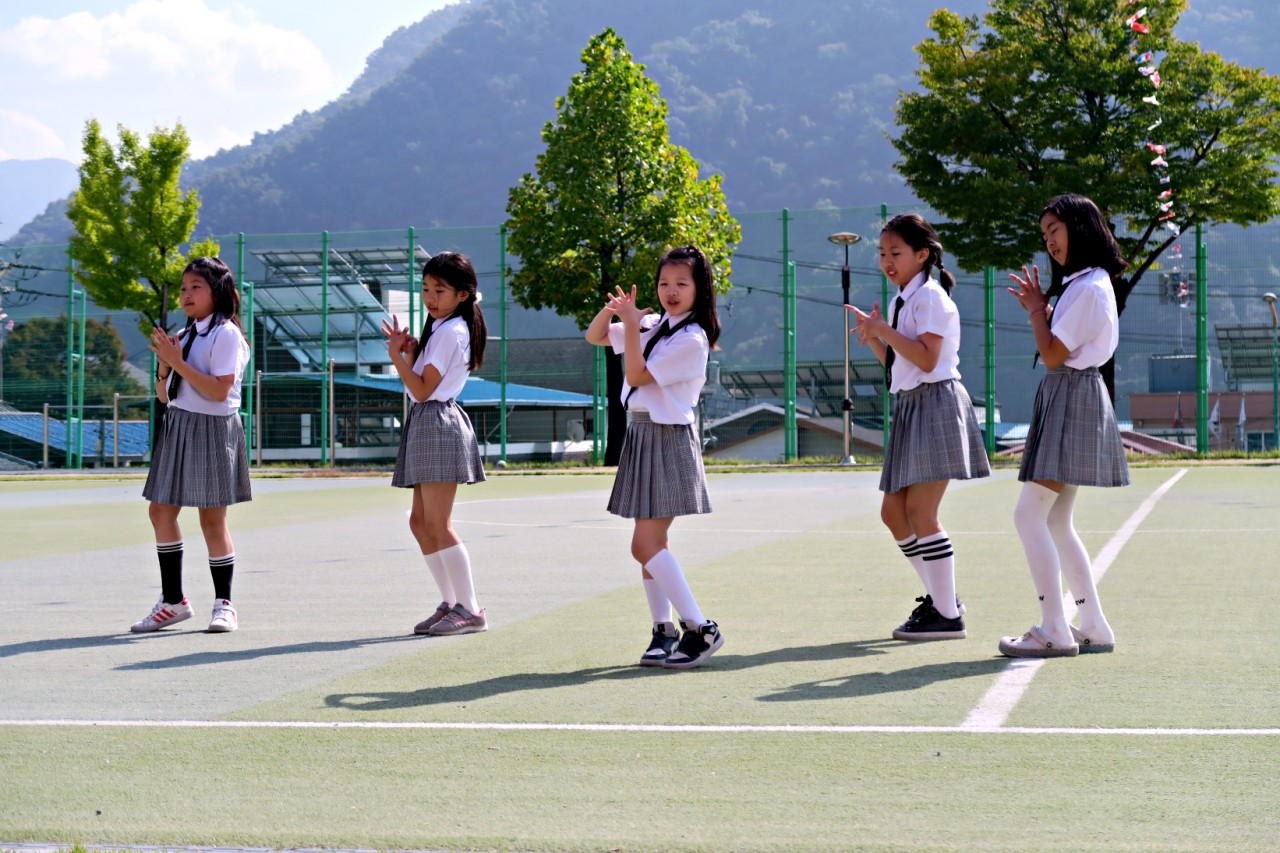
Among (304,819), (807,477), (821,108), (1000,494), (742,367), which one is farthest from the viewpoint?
(821,108)

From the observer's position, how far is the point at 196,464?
7.11 meters

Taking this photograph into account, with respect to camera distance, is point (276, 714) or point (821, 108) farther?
point (821, 108)

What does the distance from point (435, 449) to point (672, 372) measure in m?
1.42

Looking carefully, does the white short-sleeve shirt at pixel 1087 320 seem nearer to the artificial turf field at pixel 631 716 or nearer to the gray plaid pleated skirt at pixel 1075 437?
the gray plaid pleated skirt at pixel 1075 437

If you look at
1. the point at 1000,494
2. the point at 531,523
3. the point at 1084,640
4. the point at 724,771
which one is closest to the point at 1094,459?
the point at 1084,640

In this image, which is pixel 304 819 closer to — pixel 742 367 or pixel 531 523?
pixel 531 523

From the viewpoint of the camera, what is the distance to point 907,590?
828cm

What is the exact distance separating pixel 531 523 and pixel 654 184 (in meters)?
17.8

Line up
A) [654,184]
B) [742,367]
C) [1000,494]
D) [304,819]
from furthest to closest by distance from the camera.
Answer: [742,367] → [654,184] → [1000,494] → [304,819]

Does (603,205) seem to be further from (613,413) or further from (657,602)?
(657,602)

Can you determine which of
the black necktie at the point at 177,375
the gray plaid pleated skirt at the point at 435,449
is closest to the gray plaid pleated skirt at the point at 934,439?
the gray plaid pleated skirt at the point at 435,449

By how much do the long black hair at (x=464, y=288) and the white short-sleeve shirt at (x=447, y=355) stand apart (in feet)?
0.19

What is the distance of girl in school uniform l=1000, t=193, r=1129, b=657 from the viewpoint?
5.82 meters

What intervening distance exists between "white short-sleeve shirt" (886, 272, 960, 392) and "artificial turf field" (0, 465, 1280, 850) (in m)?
1.11
